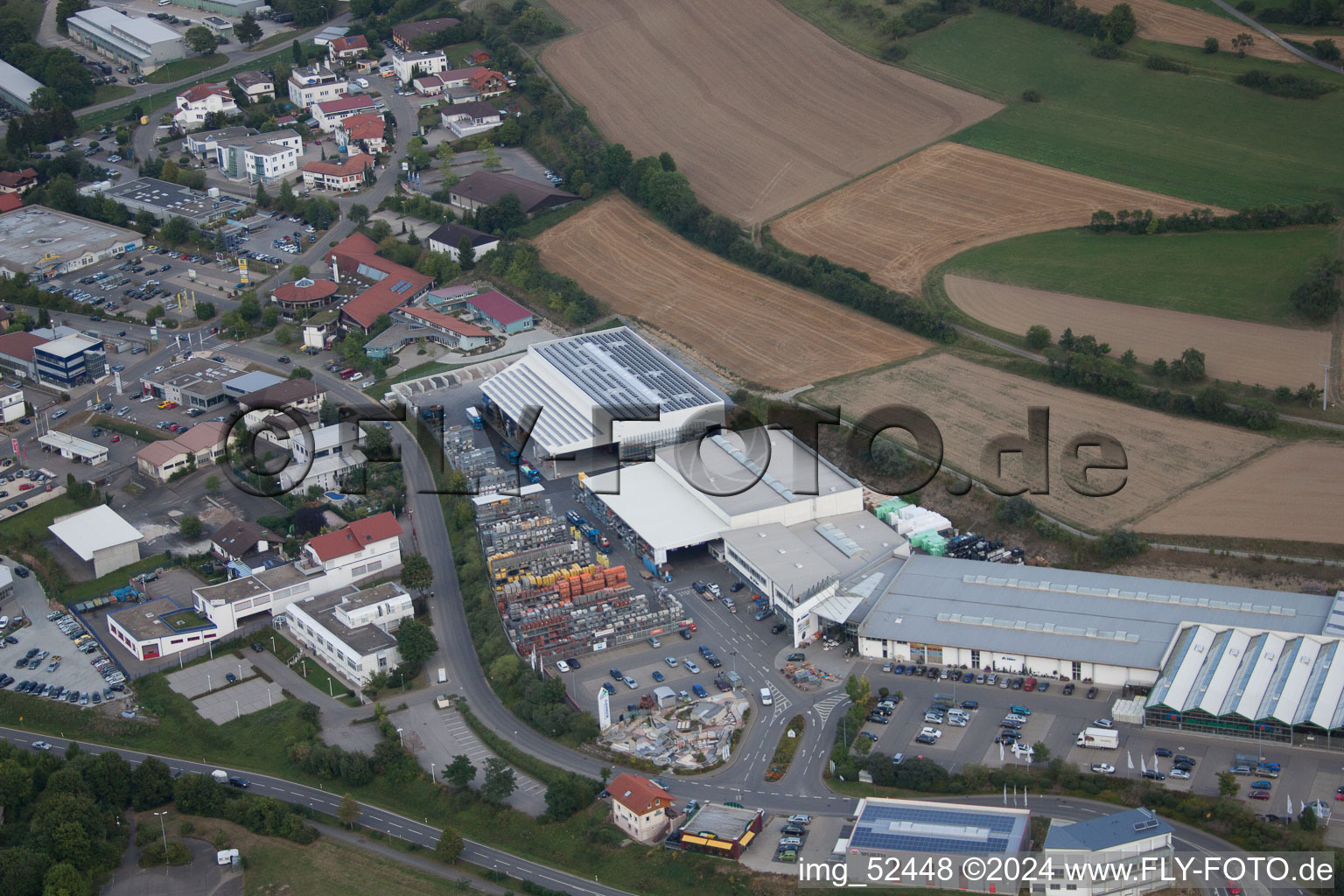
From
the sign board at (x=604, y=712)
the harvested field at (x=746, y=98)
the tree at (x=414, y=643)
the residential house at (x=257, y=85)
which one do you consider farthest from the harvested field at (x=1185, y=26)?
the tree at (x=414, y=643)

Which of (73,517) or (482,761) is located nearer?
(482,761)

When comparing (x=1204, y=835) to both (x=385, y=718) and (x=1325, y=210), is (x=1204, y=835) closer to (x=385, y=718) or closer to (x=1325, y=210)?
(x=385, y=718)

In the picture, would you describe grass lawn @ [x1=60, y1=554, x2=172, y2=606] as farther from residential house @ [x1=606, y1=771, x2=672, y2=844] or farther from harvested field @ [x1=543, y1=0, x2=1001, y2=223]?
harvested field @ [x1=543, y1=0, x2=1001, y2=223]

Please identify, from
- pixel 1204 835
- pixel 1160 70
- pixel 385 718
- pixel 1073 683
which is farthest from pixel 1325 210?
pixel 385 718

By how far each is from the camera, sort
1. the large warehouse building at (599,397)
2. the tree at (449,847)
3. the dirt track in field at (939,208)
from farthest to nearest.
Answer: the dirt track in field at (939,208) < the large warehouse building at (599,397) < the tree at (449,847)

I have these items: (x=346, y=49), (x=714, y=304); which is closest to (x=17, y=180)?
(x=346, y=49)

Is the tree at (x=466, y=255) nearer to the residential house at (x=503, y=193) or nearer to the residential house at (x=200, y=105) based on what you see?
the residential house at (x=503, y=193)
